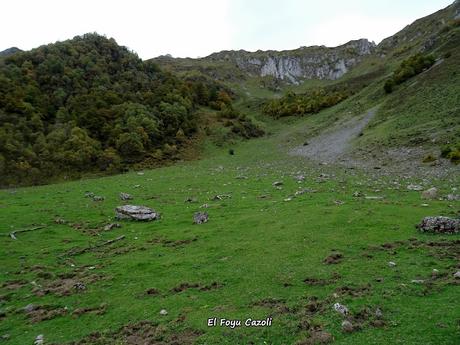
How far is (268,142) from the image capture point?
3022 inches

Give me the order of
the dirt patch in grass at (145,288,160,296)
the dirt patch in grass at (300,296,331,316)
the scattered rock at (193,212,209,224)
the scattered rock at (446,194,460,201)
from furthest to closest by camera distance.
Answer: the scattered rock at (193,212,209,224) → the scattered rock at (446,194,460,201) → the dirt patch in grass at (145,288,160,296) → the dirt patch in grass at (300,296,331,316)

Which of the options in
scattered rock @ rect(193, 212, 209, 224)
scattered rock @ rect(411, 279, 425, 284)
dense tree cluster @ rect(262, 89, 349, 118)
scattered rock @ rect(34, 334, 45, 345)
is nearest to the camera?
scattered rock @ rect(34, 334, 45, 345)

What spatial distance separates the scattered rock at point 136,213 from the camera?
2395 centimetres

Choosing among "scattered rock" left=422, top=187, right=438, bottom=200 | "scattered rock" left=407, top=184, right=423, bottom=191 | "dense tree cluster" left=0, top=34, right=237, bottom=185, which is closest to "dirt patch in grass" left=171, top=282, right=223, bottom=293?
"scattered rock" left=422, top=187, right=438, bottom=200

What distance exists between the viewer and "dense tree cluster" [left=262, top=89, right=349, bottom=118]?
10238cm

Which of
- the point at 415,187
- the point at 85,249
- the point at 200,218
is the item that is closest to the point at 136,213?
the point at 200,218

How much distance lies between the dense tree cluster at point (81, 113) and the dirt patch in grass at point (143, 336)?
152 feet

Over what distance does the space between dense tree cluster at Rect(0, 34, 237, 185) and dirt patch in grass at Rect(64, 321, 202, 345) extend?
46.2 meters

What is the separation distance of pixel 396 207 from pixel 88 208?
75.8ft

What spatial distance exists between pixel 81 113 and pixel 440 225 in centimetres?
6295

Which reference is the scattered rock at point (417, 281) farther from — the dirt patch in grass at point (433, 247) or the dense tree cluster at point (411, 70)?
the dense tree cluster at point (411, 70)

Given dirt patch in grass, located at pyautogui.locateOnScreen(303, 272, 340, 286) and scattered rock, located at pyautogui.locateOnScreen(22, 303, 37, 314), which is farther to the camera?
scattered rock, located at pyautogui.locateOnScreen(22, 303, 37, 314)

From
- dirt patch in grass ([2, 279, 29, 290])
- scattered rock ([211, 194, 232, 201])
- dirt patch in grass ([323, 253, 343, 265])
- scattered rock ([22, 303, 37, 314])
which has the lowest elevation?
scattered rock ([211, 194, 232, 201])

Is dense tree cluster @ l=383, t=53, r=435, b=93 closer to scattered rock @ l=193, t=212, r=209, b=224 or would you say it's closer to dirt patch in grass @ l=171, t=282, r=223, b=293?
scattered rock @ l=193, t=212, r=209, b=224
